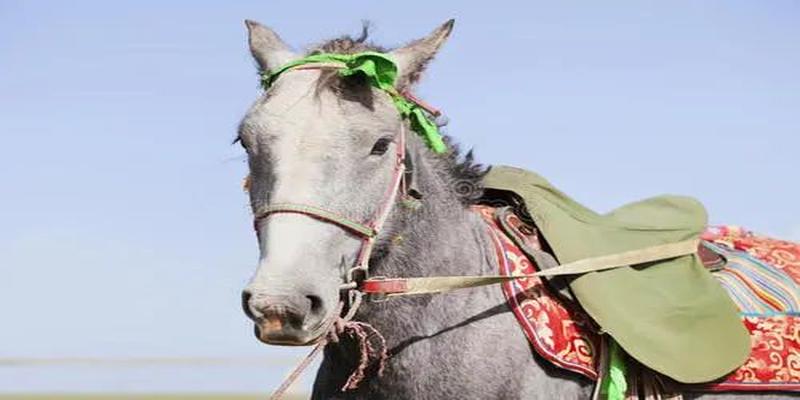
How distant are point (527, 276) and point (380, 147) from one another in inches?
33.6

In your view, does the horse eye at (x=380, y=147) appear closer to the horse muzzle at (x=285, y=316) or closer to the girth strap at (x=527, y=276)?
the girth strap at (x=527, y=276)

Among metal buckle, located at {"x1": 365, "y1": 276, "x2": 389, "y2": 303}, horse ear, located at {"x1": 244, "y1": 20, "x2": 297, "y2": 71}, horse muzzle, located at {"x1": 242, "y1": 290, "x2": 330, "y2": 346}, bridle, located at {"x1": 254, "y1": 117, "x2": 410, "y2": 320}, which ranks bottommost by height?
horse muzzle, located at {"x1": 242, "y1": 290, "x2": 330, "y2": 346}

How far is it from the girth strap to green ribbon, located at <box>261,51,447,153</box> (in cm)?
65

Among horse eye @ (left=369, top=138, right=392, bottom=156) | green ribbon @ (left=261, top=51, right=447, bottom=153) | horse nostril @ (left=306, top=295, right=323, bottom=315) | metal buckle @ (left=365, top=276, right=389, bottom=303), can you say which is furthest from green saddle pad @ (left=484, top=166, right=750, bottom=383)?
horse nostril @ (left=306, top=295, right=323, bottom=315)

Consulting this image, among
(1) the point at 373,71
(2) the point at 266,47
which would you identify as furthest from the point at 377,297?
(2) the point at 266,47

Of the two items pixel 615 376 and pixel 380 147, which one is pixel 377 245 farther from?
pixel 615 376

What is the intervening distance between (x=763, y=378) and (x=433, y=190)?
1.72 m

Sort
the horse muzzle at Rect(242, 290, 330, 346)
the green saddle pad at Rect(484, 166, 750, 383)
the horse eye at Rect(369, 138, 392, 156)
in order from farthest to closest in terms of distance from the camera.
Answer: the green saddle pad at Rect(484, 166, 750, 383) → the horse eye at Rect(369, 138, 392, 156) → the horse muzzle at Rect(242, 290, 330, 346)

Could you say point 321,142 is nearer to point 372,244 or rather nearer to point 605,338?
point 372,244

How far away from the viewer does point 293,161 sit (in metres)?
3.69

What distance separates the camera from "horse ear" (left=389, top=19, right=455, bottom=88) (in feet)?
13.8

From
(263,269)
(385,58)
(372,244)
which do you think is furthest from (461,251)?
(263,269)

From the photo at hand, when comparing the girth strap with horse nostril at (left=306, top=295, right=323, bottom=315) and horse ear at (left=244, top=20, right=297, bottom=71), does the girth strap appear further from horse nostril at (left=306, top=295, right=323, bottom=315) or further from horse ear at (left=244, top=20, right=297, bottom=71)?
horse ear at (left=244, top=20, right=297, bottom=71)

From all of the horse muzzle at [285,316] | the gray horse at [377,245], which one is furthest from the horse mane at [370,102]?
the horse muzzle at [285,316]
